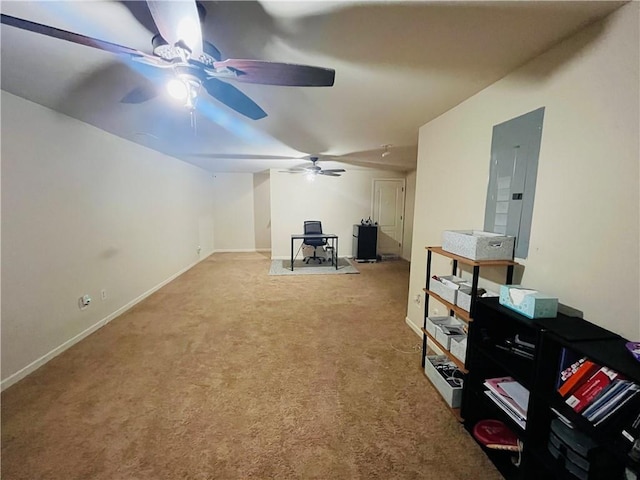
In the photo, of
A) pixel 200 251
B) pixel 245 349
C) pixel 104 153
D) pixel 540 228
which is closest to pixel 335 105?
pixel 540 228

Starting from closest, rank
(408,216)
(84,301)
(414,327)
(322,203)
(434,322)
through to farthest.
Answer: (434,322)
(84,301)
(414,327)
(322,203)
(408,216)

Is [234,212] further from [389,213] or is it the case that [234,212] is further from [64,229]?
[64,229]

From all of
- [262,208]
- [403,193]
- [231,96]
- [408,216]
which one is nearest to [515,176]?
[231,96]

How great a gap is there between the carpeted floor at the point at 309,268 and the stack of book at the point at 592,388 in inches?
167

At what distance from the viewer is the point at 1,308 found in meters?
1.94

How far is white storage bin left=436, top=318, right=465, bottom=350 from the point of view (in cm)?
194

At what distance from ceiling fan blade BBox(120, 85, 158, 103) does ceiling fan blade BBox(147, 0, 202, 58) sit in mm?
590

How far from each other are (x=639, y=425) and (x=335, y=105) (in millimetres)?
2384

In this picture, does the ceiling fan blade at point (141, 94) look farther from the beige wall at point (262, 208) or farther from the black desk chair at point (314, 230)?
the beige wall at point (262, 208)

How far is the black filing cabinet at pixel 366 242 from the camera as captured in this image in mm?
6305

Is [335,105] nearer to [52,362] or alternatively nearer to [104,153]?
[104,153]

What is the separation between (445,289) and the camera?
198 centimetres

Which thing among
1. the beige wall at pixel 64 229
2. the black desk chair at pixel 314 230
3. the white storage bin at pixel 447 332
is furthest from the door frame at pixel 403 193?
the white storage bin at pixel 447 332

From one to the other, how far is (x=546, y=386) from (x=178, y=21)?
6.99 feet
